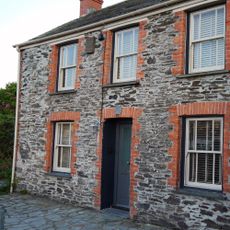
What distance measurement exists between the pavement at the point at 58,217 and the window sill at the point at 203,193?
112cm

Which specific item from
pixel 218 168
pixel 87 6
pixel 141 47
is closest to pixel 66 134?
pixel 141 47

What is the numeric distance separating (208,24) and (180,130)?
2688 mm

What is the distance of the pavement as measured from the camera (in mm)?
8227

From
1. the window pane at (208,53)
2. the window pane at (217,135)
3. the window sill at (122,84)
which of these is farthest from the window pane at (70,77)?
the window pane at (217,135)

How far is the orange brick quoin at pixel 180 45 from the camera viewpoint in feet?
28.2

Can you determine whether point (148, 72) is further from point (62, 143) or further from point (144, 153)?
point (62, 143)

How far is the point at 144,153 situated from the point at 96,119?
203 centimetres

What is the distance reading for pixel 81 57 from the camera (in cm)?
1101

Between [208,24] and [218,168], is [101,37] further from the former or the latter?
[218,168]

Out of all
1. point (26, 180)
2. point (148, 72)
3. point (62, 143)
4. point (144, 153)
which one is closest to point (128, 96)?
point (148, 72)

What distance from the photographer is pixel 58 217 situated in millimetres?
9078

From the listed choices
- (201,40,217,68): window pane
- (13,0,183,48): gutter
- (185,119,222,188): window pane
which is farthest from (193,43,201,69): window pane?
(185,119,222,188): window pane

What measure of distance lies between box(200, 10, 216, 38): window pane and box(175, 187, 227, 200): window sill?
3723 millimetres

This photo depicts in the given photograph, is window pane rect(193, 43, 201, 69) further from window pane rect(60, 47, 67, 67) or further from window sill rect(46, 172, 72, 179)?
window sill rect(46, 172, 72, 179)
